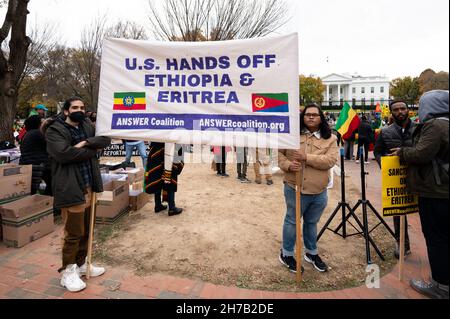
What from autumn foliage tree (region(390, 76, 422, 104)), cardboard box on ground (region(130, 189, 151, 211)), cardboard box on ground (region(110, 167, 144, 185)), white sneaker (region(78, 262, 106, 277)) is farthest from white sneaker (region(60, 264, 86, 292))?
autumn foliage tree (region(390, 76, 422, 104))

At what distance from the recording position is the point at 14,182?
417cm

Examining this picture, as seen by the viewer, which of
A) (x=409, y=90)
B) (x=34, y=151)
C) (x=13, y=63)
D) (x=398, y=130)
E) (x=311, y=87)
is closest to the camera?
(x=398, y=130)

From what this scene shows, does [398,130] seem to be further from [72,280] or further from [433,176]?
[72,280]

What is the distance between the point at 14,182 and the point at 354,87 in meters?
102

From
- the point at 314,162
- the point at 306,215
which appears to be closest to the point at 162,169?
the point at 306,215

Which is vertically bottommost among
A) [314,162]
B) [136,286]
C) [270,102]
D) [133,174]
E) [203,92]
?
[136,286]

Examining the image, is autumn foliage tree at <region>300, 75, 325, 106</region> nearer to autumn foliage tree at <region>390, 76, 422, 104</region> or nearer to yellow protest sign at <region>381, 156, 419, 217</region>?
autumn foliage tree at <region>390, 76, 422, 104</region>

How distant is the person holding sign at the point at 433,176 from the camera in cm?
233

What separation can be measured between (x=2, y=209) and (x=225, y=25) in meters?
10.5

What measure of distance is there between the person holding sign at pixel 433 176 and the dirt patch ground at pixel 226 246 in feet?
Result: 2.39

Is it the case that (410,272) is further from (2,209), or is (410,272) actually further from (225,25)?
(225,25)

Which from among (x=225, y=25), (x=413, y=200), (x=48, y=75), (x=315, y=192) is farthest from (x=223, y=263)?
(x=48, y=75)

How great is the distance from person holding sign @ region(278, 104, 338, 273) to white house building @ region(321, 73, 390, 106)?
91.1 m

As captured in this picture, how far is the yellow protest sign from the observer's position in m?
2.81
